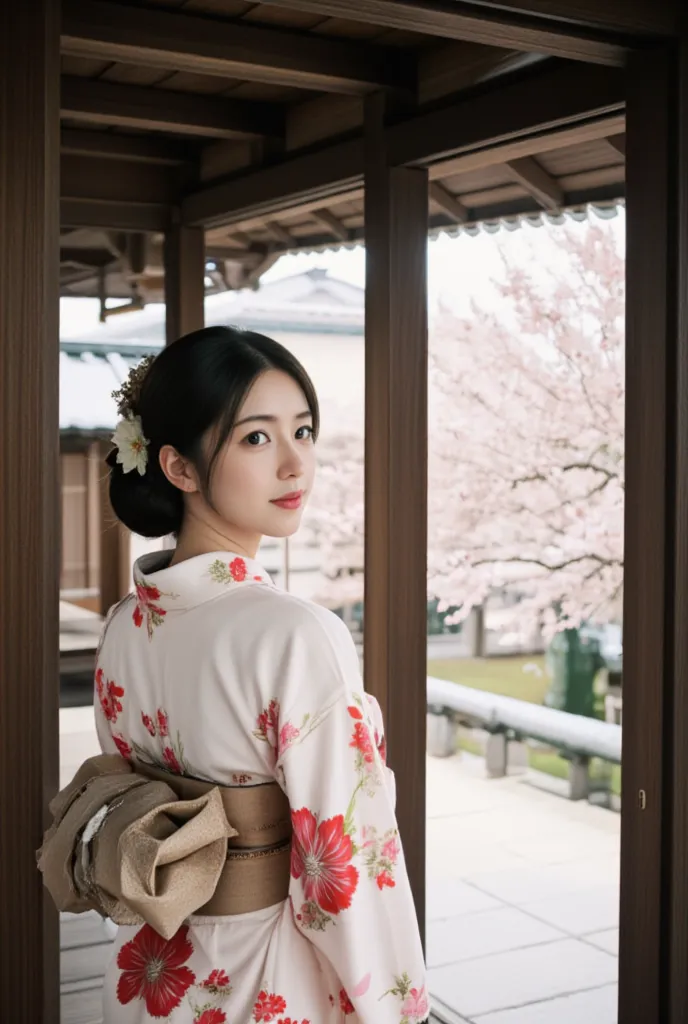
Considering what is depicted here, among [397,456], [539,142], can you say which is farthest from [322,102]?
[397,456]

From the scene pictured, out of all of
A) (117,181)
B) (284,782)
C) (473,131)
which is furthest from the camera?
(117,181)

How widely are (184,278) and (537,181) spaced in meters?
1.40

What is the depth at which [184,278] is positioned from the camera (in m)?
4.54

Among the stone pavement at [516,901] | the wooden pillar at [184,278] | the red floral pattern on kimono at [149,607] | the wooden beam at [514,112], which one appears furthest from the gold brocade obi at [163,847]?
the wooden pillar at [184,278]

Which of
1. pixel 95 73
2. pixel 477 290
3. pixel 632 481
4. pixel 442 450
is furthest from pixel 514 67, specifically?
pixel 477 290

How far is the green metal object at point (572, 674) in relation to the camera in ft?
28.1

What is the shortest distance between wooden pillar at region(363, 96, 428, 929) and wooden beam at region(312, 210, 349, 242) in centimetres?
221

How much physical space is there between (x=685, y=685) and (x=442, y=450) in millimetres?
6666

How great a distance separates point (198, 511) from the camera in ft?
5.94

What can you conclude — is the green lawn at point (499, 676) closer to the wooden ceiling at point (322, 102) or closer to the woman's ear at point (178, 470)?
the wooden ceiling at point (322, 102)

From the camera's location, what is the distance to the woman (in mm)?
1614

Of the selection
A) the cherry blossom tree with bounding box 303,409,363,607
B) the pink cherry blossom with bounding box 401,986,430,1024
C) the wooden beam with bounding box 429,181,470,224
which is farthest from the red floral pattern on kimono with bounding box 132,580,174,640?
the cherry blossom tree with bounding box 303,409,363,607

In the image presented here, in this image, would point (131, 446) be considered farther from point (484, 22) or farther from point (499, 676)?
point (499, 676)

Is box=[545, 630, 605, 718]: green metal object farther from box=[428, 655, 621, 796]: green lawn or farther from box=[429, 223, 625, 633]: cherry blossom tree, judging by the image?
box=[428, 655, 621, 796]: green lawn
